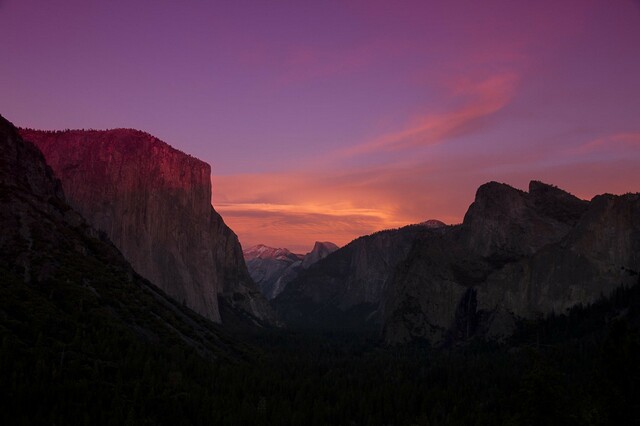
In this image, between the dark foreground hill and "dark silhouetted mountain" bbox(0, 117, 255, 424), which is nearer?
the dark foreground hill

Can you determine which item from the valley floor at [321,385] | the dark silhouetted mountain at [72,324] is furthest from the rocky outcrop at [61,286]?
the valley floor at [321,385]

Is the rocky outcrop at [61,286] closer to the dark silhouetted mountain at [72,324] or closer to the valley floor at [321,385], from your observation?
the dark silhouetted mountain at [72,324]

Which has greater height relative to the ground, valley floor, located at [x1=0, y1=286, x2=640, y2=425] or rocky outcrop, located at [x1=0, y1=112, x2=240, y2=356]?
rocky outcrop, located at [x1=0, y1=112, x2=240, y2=356]

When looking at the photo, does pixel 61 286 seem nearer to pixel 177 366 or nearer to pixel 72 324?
pixel 72 324

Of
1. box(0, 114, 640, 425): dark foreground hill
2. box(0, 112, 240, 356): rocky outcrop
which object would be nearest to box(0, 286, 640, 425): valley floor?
box(0, 114, 640, 425): dark foreground hill

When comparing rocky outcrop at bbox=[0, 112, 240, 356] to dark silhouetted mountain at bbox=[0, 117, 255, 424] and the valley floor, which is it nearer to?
dark silhouetted mountain at bbox=[0, 117, 255, 424]

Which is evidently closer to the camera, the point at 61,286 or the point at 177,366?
the point at 61,286

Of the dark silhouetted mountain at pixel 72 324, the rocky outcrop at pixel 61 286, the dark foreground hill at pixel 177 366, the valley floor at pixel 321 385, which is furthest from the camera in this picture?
the rocky outcrop at pixel 61 286

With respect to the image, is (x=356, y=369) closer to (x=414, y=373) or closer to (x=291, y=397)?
(x=414, y=373)

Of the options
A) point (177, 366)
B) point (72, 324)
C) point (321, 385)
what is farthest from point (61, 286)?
point (321, 385)

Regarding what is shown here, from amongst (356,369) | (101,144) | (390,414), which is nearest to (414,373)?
(356,369)

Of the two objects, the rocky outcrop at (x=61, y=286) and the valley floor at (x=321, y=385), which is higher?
the rocky outcrop at (x=61, y=286)
